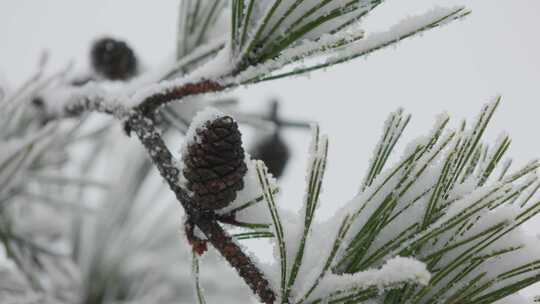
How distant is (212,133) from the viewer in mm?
494

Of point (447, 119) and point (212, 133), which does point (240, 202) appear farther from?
point (447, 119)

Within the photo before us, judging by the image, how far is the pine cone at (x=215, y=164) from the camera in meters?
0.50

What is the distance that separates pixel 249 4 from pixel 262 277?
26 centimetres

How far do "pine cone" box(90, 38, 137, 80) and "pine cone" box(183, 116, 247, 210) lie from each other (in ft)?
2.08

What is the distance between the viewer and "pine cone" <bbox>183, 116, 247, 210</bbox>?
0.50 m

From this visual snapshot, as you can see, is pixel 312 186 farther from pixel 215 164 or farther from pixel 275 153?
pixel 275 153

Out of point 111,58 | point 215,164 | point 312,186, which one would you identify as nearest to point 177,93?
point 215,164

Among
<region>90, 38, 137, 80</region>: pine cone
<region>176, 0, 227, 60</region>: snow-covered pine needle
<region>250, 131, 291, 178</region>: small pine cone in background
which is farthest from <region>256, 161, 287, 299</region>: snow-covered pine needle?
<region>250, 131, 291, 178</region>: small pine cone in background

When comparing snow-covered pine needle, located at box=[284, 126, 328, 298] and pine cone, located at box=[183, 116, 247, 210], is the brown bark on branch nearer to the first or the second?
pine cone, located at box=[183, 116, 247, 210]

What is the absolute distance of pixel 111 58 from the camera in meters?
1.08

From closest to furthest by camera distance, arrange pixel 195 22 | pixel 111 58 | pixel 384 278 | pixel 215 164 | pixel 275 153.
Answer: pixel 384 278 < pixel 215 164 < pixel 195 22 < pixel 111 58 < pixel 275 153

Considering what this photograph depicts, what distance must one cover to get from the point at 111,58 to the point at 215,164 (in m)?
0.67

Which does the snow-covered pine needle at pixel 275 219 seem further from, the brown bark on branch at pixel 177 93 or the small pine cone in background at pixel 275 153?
the small pine cone in background at pixel 275 153

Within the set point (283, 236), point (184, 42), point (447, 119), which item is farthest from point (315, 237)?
point (184, 42)
